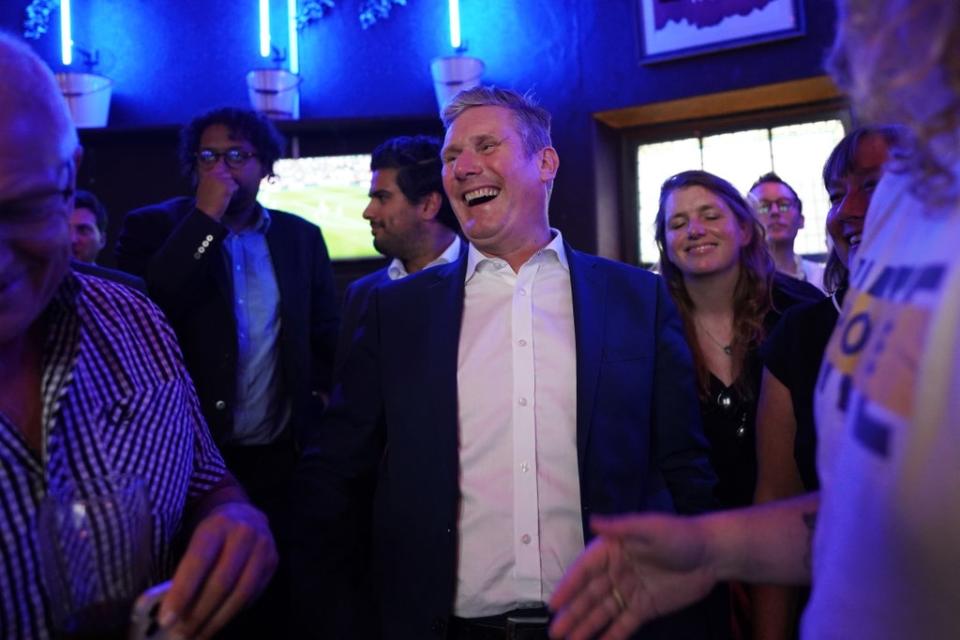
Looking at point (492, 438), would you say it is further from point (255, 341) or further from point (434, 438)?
point (255, 341)

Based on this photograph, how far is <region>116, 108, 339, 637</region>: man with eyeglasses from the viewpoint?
237 cm

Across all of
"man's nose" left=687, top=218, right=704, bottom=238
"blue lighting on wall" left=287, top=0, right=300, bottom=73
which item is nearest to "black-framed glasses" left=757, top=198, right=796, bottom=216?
"man's nose" left=687, top=218, right=704, bottom=238

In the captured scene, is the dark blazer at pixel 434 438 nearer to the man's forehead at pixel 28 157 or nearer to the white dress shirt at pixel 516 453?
the white dress shirt at pixel 516 453

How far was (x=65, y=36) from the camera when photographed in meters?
4.98

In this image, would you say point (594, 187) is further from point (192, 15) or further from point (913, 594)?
point (913, 594)

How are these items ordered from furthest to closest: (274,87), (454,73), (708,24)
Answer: (274,87) < (454,73) < (708,24)

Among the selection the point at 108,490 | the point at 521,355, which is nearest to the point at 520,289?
the point at 521,355

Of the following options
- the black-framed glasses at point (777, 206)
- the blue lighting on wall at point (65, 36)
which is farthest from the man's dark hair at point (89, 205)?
the black-framed glasses at point (777, 206)

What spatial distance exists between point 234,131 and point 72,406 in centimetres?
196

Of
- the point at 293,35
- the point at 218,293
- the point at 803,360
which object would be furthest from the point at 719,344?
the point at 293,35

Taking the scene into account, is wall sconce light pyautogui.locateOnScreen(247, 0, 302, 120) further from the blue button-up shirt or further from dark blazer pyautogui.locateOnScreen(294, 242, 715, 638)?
dark blazer pyautogui.locateOnScreen(294, 242, 715, 638)

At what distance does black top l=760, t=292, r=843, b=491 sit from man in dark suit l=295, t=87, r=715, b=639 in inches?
7.9

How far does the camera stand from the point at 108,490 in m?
0.81

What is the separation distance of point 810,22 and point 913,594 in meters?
4.31
